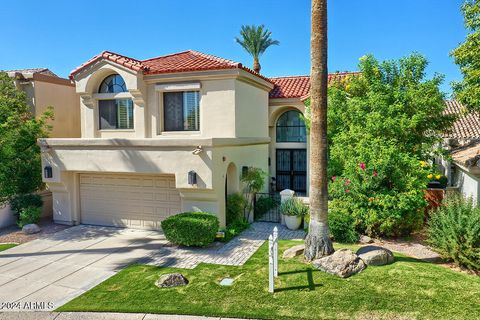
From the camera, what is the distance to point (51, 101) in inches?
798

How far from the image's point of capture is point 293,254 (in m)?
11.5

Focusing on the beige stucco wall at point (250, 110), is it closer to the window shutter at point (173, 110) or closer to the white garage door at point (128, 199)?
the window shutter at point (173, 110)

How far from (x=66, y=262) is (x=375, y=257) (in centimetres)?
1012

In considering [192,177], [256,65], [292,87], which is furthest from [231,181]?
[256,65]

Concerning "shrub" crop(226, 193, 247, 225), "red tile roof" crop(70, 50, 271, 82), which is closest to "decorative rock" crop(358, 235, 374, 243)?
"shrub" crop(226, 193, 247, 225)

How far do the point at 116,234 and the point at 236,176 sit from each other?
585 cm

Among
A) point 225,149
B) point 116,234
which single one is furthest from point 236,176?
point 116,234

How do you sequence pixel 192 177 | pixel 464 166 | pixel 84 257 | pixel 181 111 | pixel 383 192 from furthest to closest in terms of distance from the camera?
pixel 181 111, pixel 464 166, pixel 192 177, pixel 383 192, pixel 84 257

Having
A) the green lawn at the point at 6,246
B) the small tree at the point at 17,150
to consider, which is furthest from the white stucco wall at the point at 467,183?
the small tree at the point at 17,150

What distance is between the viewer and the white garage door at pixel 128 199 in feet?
51.5

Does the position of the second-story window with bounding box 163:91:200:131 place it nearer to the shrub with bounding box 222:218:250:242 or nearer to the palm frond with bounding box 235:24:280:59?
the shrub with bounding box 222:218:250:242

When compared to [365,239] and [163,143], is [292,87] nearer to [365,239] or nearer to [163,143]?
[163,143]

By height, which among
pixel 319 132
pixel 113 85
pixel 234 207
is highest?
pixel 113 85

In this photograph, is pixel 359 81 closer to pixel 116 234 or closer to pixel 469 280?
pixel 469 280
